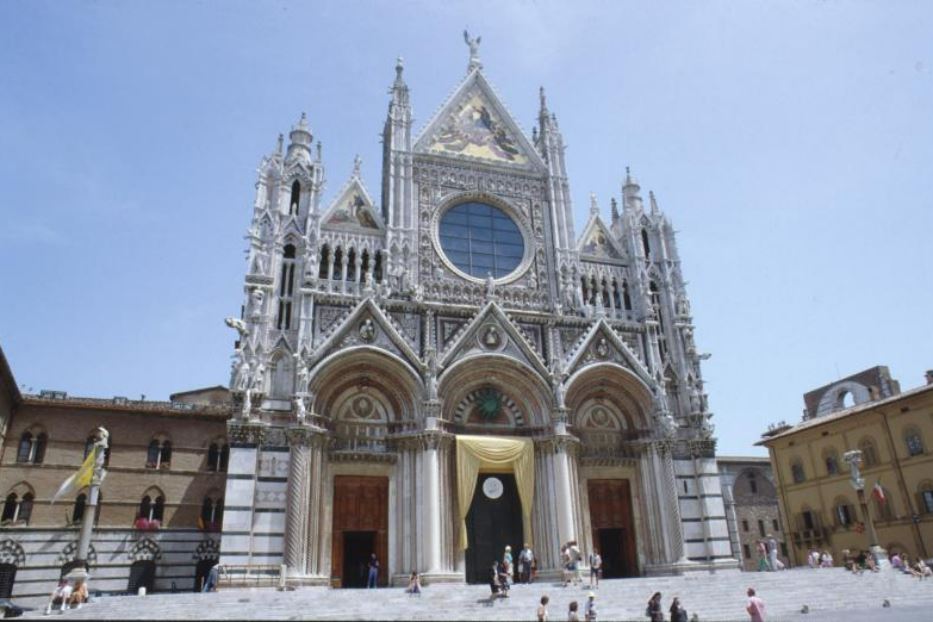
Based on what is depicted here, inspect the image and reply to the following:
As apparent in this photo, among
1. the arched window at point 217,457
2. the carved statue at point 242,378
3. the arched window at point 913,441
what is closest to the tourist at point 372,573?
the carved statue at point 242,378

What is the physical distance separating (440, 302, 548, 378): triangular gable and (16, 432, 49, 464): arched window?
62.5 ft

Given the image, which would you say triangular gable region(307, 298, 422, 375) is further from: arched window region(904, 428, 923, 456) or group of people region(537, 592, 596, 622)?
arched window region(904, 428, 923, 456)

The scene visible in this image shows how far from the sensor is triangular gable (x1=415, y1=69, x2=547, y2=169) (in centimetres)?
3066

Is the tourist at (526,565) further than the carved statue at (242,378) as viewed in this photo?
No

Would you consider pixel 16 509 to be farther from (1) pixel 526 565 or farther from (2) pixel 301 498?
(1) pixel 526 565

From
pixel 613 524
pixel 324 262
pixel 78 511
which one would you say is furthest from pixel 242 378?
pixel 613 524

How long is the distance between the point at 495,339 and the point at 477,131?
10782 mm

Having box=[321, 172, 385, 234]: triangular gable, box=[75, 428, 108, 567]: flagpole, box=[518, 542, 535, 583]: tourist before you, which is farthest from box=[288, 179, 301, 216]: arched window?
box=[518, 542, 535, 583]: tourist

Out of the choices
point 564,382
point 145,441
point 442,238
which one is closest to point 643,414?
point 564,382

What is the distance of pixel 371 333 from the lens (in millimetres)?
25141

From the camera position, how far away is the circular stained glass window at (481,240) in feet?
94.5

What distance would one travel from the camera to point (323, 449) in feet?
77.5

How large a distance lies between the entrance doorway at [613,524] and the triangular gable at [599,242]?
10.1 metres

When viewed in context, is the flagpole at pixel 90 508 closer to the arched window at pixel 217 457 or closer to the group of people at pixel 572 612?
the group of people at pixel 572 612
